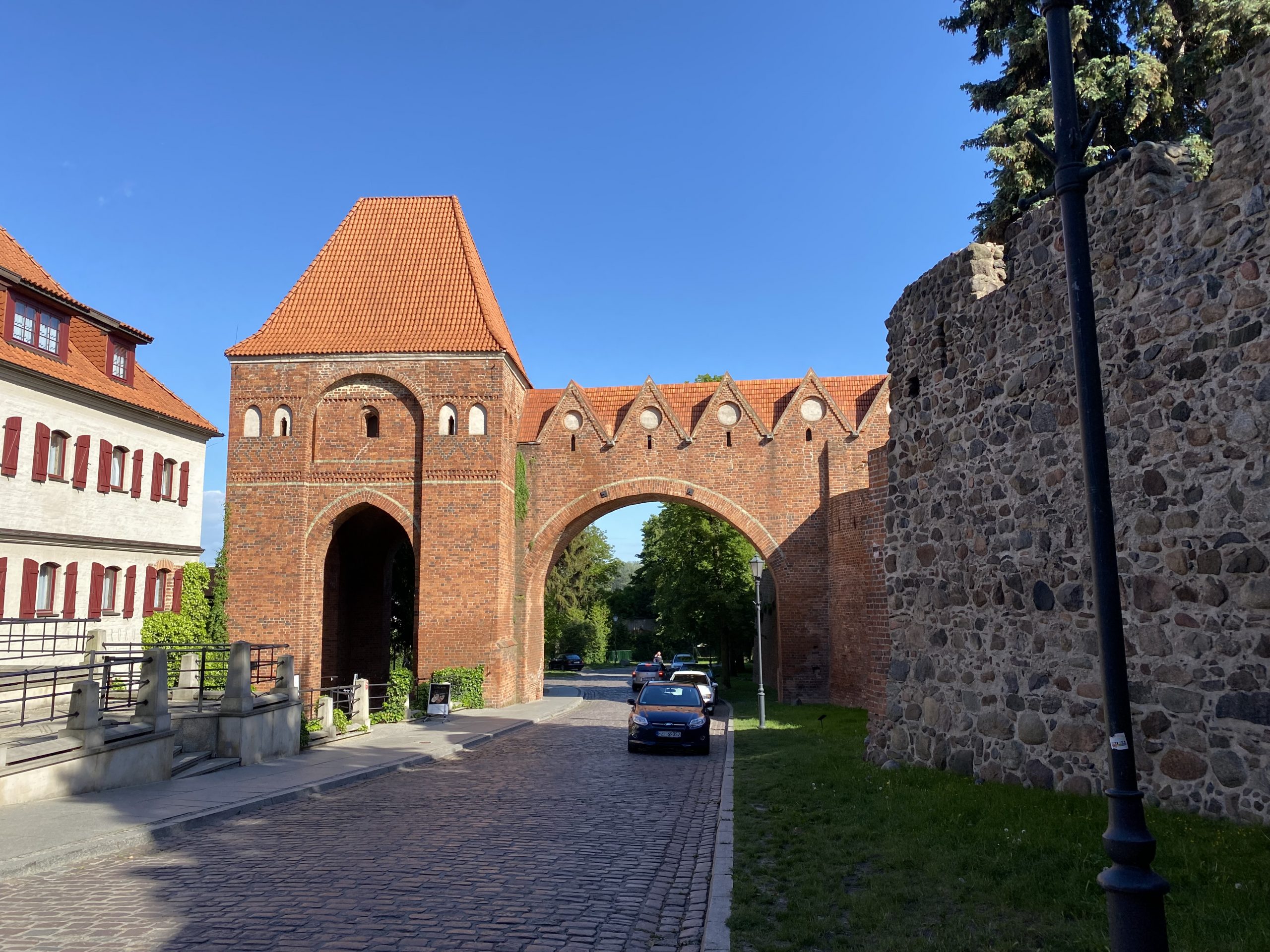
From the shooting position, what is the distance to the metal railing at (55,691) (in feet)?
37.3

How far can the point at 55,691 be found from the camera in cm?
1196

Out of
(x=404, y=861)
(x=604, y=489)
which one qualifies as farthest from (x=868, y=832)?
(x=604, y=489)

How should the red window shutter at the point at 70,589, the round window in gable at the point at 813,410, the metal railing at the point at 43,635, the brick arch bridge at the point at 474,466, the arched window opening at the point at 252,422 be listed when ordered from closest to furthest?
the metal railing at the point at 43,635 < the red window shutter at the point at 70,589 < the brick arch bridge at the point at 474,466 < the arched window opening at the point at 252,422 < the round window in gable at the point at 813,410

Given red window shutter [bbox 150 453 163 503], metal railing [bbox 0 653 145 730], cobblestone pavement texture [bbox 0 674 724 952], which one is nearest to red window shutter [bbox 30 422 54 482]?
red window shutter [bbox 150 453 163 503]

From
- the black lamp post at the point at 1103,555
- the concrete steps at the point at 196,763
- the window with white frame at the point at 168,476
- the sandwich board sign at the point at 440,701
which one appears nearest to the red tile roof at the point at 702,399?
the sandwich board sign at the point at 440,701

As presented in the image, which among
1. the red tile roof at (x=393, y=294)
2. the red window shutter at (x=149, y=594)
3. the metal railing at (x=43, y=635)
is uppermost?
the red tile roof at (x=393, y=294)

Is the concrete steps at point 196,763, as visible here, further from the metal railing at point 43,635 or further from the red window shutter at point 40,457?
the red window shutter at point 40,457

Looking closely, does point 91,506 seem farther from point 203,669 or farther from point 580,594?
point 580,594

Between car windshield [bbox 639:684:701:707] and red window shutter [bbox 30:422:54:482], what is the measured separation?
Answer: 16325mm

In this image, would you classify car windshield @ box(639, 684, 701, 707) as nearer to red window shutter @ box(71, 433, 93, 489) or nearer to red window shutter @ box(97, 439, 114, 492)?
red window shutter @ box(71, 433, 93, 489)

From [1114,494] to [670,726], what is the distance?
10.5 meters

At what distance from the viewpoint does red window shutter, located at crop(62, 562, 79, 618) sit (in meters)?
23.5

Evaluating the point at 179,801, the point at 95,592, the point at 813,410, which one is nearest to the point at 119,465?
the point at 95,592

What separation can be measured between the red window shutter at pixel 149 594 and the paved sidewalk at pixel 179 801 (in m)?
11.9
